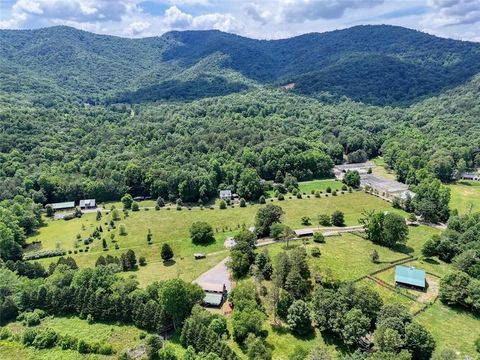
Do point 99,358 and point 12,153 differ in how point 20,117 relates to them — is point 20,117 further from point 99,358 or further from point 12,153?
point 99,358

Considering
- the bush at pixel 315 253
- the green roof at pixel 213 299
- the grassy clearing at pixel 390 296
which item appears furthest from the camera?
the bush at pixel 315 253

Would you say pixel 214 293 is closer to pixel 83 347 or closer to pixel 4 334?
pixel 83 347

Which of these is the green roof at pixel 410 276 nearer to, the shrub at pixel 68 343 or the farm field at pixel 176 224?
the farm field at pixel 176 224

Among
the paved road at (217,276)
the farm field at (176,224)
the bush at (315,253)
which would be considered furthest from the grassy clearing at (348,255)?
the farm field at (176,224)

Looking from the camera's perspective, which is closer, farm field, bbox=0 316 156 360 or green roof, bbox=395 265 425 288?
farm field, bbox=0 316 156 360

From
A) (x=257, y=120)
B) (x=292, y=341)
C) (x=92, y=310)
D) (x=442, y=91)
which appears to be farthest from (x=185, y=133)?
(x=442, y=91)

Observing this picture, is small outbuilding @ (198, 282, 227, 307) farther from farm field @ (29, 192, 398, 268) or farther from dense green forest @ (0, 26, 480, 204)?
dense green forest @ (0, 26, 480, 204)

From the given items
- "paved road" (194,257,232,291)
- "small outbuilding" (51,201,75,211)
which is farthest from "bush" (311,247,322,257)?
"small outbuilding" (51,201,75,211)
